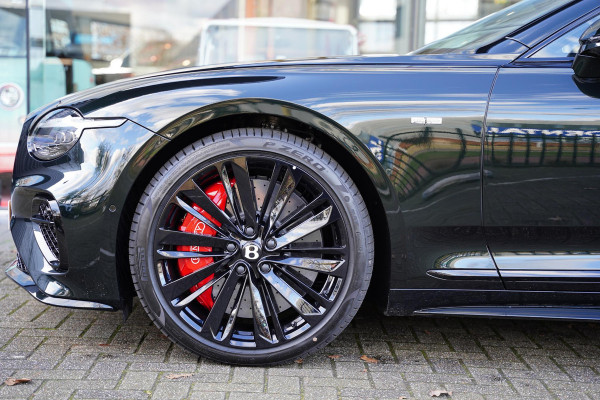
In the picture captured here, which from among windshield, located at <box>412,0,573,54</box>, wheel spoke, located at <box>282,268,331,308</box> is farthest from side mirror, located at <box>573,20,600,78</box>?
wheel spoke, located at <box>282,268,331,308</box>

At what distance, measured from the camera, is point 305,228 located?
2.35 meters

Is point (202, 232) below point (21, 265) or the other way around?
the other way around

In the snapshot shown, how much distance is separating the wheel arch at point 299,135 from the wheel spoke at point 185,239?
0.15 meters

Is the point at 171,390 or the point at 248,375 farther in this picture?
the point at 248,375

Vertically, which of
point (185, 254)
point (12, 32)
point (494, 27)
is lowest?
point (185, 254)

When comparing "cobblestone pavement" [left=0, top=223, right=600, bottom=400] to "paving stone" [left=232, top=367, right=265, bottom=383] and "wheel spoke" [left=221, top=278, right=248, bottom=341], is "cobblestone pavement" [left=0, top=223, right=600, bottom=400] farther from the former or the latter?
"wheel spoke" [left=221, top=278, right=248, bottom=341]

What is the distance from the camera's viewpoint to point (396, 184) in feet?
7.43

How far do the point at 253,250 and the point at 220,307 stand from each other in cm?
24

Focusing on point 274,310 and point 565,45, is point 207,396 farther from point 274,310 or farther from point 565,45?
point 565,45

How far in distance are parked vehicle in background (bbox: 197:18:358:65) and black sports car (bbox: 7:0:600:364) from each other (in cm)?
410

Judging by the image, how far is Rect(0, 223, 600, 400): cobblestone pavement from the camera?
2.23 m

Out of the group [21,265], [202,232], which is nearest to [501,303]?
[202,232]

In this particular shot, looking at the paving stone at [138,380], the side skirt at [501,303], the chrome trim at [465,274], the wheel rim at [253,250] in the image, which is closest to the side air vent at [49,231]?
the wheel rim at [253,250]

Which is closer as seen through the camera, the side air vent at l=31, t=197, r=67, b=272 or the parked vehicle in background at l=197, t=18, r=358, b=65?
the side air vent at l=31, t=197, r=67, b=272
